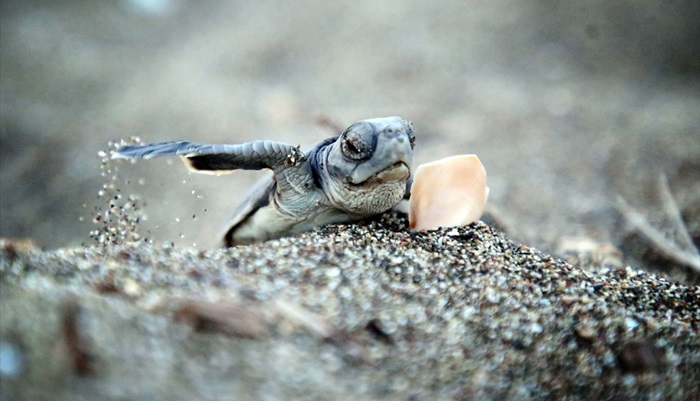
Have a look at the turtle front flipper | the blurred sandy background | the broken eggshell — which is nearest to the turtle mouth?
the broken eggshell

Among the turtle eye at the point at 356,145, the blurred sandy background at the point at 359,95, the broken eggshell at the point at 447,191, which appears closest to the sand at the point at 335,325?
the broken eggshell at the point at 447,191

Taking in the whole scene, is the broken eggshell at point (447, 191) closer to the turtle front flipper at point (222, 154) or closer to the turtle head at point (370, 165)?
the turtle head at point (370, 165)

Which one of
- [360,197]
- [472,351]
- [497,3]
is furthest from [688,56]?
[472,351]

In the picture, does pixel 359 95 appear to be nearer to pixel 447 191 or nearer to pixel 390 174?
pixel 447 191

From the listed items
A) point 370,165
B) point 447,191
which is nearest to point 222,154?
point 370,165

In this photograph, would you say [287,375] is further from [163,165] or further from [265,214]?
[163,165]

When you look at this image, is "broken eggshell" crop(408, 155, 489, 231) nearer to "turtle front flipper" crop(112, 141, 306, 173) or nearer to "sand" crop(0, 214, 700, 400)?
"sand" crop(0, 214, 700, 400)

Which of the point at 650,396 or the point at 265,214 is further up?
the point at 265,214
